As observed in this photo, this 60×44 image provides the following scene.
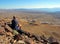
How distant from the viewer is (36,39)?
14469 millimetres

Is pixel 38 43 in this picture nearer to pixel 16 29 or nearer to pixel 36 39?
pixel 36 39

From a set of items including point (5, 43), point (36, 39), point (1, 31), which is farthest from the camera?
point (36, 39)

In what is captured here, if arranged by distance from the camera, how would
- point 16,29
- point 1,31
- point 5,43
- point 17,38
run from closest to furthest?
point 5,43 → point 17,38 → point 1,31 → point 16,29

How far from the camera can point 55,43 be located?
41.6 feet

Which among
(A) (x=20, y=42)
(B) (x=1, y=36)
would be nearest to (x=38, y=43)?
(A) (x=20, y=42)

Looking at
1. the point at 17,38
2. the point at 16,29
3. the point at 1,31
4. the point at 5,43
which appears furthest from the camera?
the point at 16,29

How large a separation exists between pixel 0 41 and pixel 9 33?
251cm

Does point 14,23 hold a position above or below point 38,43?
above

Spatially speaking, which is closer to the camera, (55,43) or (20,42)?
(20,42)

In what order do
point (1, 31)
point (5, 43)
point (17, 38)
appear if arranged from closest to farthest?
point (5, 43) → point (17, 38) → point (1, 31)

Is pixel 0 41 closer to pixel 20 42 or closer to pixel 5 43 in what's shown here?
pixel 5 43

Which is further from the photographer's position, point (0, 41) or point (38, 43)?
point (38, 43)

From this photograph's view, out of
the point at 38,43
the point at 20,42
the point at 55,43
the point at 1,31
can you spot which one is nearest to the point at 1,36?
the point at 1,31

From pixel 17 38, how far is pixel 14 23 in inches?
148
